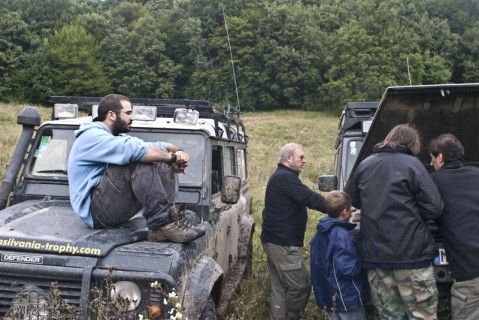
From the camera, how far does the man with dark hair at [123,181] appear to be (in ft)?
12.6

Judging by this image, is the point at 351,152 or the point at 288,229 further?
the point at 351,152

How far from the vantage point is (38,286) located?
139 inches

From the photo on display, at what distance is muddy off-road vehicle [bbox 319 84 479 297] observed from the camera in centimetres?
472

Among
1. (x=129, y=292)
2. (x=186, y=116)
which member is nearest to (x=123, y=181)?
(x=129, y=292)

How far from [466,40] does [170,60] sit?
125 ft

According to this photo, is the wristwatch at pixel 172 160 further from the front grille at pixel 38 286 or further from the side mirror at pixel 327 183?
the side mirror at pixel 327 183

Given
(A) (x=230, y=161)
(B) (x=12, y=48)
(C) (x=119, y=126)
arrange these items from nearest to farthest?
(C) (x=119, y=126), (A) (x=230, y=161), (B) (x=12, y=48)

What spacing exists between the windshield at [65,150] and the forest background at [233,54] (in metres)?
54.0

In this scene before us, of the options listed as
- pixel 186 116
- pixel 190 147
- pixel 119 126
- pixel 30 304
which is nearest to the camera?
pixel 30 304

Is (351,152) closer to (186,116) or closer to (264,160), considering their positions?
(186,116)

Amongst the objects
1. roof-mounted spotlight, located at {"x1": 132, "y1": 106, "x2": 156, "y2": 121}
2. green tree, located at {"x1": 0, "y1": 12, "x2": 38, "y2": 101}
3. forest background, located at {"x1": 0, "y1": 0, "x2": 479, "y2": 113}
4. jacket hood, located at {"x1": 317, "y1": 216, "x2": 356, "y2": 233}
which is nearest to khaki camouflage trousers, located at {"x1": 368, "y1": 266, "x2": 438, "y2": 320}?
jacket hood, located at {"x1": 317, "y1": 216, "x2": 356, "y2": 233}

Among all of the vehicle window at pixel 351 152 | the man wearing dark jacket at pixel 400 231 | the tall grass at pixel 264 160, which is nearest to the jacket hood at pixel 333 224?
the man wearing dark jacket at pixel 400 231

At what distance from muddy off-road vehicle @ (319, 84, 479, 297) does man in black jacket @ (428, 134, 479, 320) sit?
388mm

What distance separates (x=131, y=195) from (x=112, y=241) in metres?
0.38
